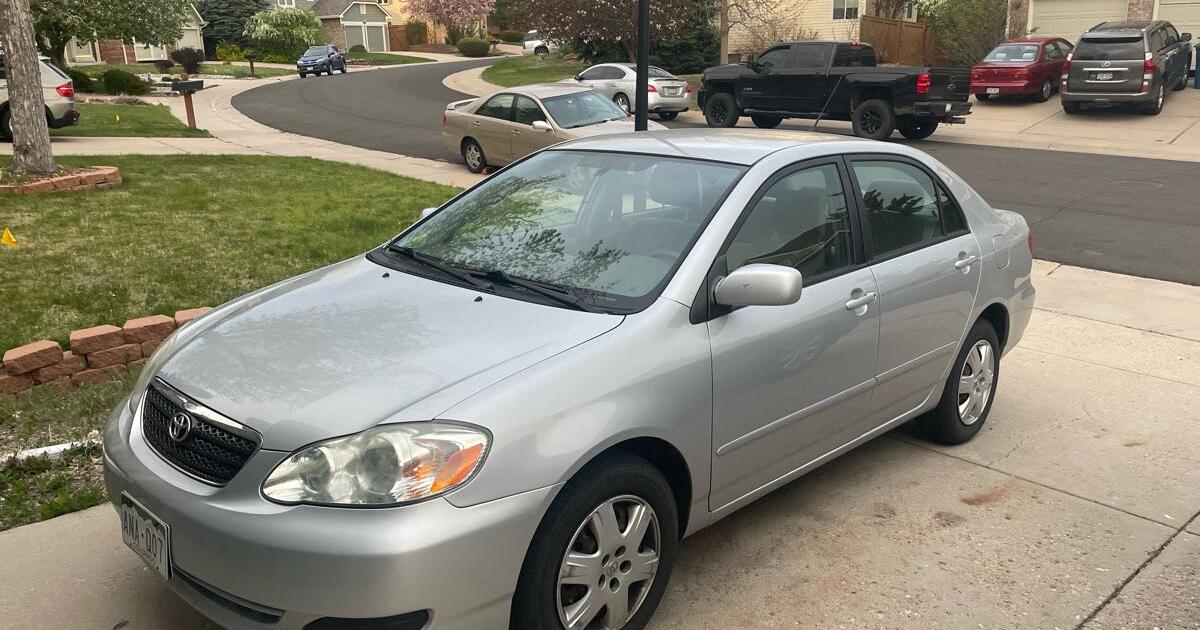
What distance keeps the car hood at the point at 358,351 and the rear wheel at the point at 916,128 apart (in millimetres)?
16755

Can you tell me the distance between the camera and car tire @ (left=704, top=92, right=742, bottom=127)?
68.1 ft

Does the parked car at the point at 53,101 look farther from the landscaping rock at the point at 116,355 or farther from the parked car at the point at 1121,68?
the parked car at the point at 1121,68

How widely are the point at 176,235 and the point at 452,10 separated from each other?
68.7 meters

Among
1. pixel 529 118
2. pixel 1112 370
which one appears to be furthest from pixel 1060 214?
pixel 529 118

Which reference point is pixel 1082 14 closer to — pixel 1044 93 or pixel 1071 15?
pixel 1071 15

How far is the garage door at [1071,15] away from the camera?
1065 inches

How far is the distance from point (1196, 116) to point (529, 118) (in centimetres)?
1544

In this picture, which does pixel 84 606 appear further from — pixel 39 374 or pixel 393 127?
pixel 393 127

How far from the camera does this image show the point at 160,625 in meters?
3.21

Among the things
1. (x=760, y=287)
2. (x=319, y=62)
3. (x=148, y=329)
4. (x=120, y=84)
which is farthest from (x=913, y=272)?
(x=319, y=62)

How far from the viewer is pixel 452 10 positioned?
72875mm

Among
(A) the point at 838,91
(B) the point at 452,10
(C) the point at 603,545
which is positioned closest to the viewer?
(C) the point at 603,545

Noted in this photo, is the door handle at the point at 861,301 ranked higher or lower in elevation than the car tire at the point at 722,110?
higher

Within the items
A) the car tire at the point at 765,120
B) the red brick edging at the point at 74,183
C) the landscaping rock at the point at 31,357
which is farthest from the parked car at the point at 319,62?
the landscaping rock at the point at 31,357
